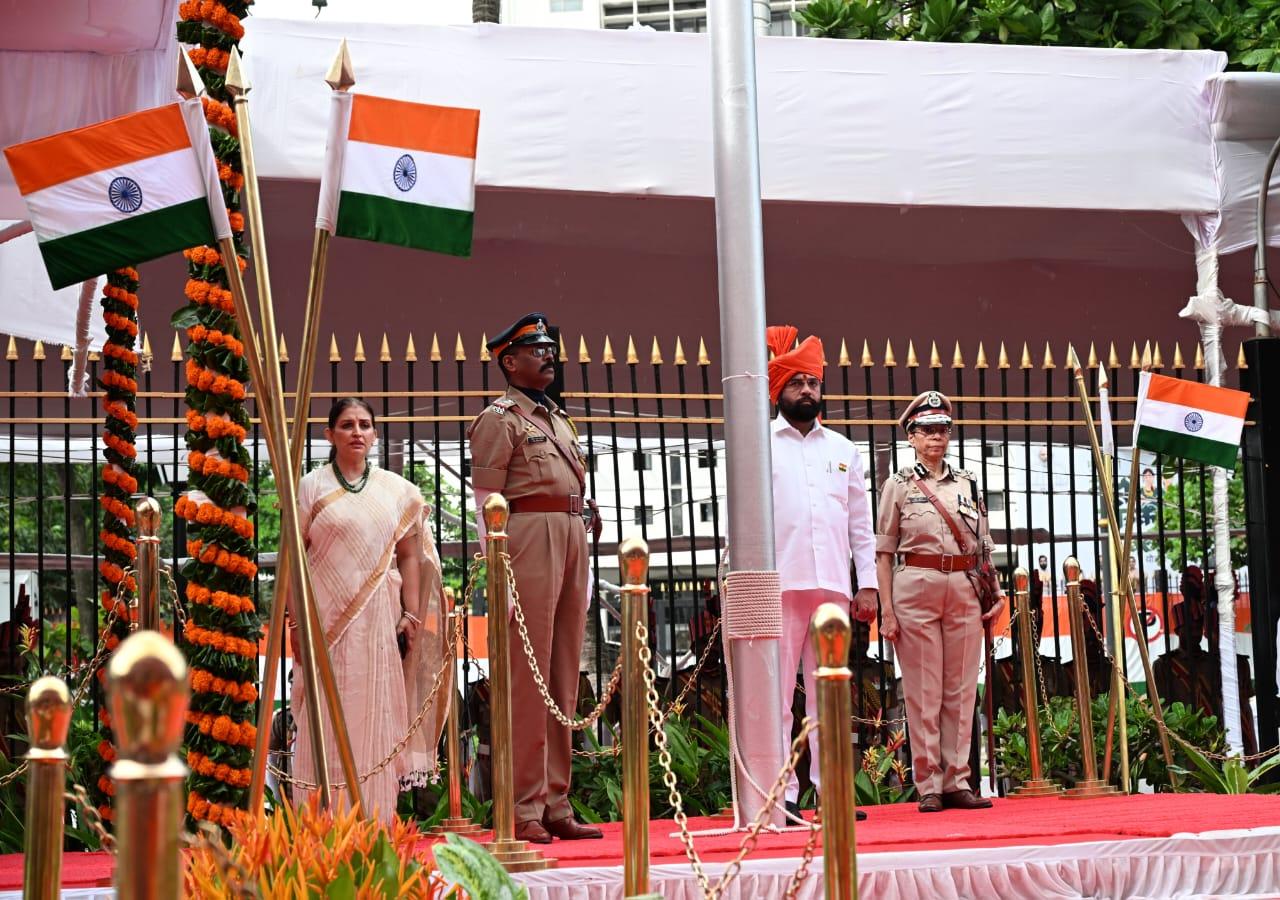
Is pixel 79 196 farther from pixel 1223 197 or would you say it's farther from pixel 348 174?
pixel 1223 197

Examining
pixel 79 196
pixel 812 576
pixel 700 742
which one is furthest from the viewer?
pixel 700 742

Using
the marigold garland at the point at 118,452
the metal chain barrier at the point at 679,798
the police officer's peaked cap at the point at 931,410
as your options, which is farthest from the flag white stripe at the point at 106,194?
the police officer's peaked cap at the point at 931,410

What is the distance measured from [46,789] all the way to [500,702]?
2.92 m

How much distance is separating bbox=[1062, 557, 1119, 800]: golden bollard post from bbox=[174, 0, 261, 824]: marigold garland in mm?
4252

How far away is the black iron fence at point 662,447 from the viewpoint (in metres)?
8.05

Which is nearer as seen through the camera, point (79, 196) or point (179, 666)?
point (179, 666)

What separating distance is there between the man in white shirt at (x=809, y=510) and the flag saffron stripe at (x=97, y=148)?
318cm

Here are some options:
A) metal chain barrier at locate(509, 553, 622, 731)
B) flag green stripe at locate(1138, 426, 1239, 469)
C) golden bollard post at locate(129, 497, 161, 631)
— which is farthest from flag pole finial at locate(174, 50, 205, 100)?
flag green stripe at locate(1138, 426, 1239, 469)

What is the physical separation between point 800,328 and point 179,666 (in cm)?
1102

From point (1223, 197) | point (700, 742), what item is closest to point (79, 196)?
point (700, 742)

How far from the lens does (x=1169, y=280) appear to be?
11797 mm

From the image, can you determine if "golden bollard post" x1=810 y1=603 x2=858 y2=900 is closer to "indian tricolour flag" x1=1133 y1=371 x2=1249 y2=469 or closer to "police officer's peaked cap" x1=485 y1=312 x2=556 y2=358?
"police officer's peaked cap" x1=485 y1=312 x2=556 y2=358

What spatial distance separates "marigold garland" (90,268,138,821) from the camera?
6738 millimetres

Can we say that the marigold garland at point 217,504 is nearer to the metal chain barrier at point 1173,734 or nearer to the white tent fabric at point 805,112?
the white tent fabric at point 805,112
